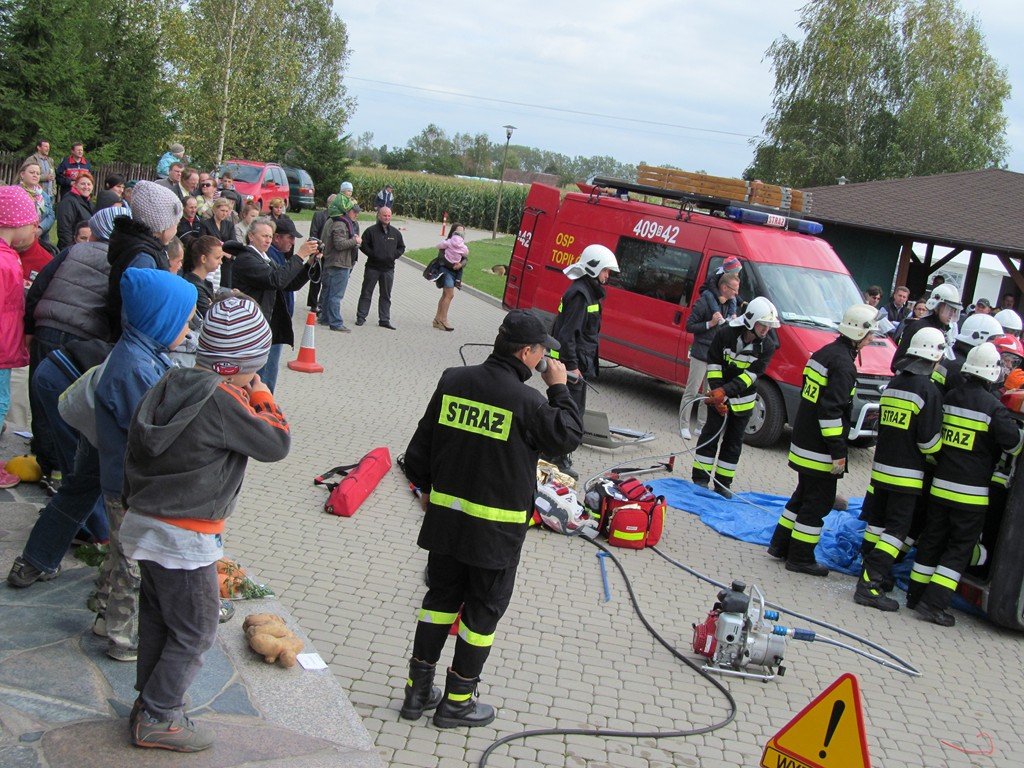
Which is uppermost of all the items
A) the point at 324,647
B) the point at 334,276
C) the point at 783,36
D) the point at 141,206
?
the point at 783,36

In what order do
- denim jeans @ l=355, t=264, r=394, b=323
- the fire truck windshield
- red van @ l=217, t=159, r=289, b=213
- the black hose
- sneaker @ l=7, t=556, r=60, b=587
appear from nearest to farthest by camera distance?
the black hose
sneaker @ l=7, t=556, r=60, b=587
the fire truck windshield
denim jeans @ l=355, t=264, r=394, b=323
red van @ l=217, t=159, r=289, b=213

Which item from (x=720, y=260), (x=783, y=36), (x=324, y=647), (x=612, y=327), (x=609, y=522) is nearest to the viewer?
(x=324, y=647)

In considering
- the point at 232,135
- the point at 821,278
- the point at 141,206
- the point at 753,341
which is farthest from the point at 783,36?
the point at 141,206

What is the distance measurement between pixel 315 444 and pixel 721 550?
12.5 ft

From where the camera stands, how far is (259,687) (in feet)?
14.7

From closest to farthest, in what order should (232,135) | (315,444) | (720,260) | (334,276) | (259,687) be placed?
(259,687) < (315,444) < (720,260) < (334,276) < (232,135)

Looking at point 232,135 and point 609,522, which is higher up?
point 232,135

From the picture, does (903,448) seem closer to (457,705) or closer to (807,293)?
(457,705)

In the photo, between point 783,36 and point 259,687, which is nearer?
point 259,687

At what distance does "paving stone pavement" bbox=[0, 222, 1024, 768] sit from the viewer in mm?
4816

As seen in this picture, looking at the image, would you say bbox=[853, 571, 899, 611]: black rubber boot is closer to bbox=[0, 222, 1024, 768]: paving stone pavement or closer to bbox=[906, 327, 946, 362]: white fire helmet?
bbox=[0, 222, 1024, 768]: paving stone pavement

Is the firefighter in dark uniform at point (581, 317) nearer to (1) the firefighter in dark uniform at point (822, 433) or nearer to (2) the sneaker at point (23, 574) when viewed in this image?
(1) the firefighter in dark uniform at point (822, 433)

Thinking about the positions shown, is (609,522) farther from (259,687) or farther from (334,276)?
(334,276)

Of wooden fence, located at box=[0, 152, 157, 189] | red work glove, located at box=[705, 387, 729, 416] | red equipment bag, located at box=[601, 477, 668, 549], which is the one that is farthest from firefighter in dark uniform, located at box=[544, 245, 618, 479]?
wooden fence, located at box=[0, 152, 157, 189]
